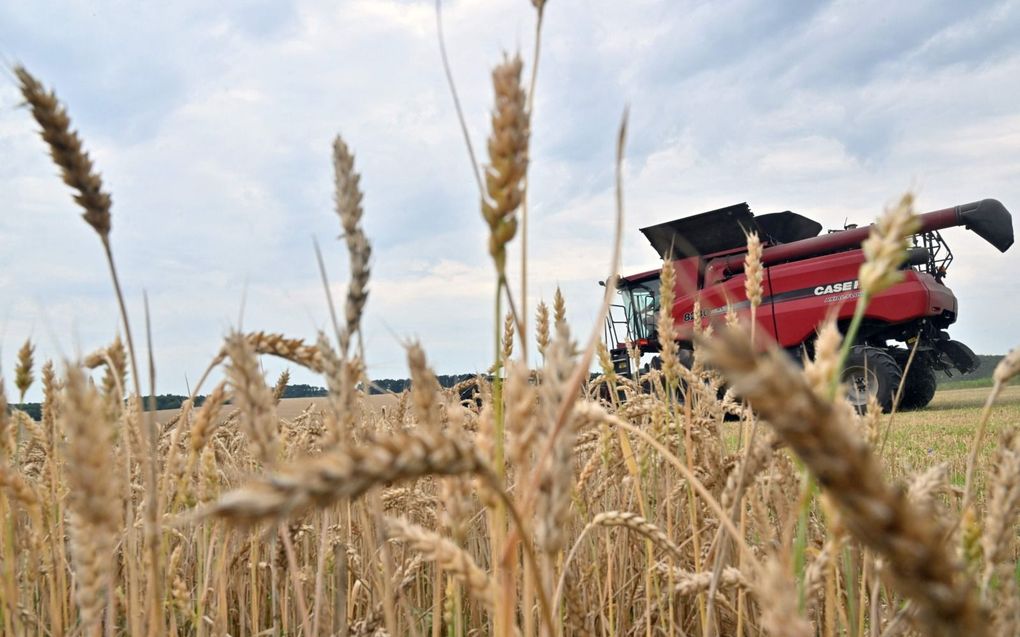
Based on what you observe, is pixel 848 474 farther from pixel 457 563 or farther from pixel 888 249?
pixel 457 563

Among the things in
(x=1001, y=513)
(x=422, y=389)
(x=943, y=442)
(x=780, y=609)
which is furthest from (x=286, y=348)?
(x=943, y=442)

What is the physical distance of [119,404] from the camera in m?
1.37

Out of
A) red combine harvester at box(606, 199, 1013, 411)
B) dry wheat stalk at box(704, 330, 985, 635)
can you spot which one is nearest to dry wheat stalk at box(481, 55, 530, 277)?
dry wheat stalk at box(704, 330, 985, 635)

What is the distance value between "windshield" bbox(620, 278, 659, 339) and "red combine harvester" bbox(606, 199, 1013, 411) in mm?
24

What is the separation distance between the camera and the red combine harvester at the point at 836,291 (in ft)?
42.6

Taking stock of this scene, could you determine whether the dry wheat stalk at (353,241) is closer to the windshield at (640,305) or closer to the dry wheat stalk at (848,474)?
the dry wheat stalk at (848,474)

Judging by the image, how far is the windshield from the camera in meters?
15.7

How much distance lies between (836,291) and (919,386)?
241 centimetres

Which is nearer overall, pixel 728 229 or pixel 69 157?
pixel 69 157

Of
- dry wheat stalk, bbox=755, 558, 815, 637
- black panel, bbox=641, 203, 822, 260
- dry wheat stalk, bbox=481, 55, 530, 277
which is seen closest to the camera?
dry wheat stalk, bbox=755, 558, 815, 637

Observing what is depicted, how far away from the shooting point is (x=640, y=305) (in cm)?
1598

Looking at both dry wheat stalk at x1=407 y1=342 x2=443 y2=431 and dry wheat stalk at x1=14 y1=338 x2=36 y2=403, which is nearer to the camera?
dry wheat stalk at x1=407 y1=342 x2=443 y2=431

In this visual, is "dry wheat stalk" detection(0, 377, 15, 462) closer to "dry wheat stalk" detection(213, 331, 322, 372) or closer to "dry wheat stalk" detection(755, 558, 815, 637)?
"dry wheat stalk" detection(213, 331, 322, 372)

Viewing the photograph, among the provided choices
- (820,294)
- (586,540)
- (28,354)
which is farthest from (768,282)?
(28,354)
